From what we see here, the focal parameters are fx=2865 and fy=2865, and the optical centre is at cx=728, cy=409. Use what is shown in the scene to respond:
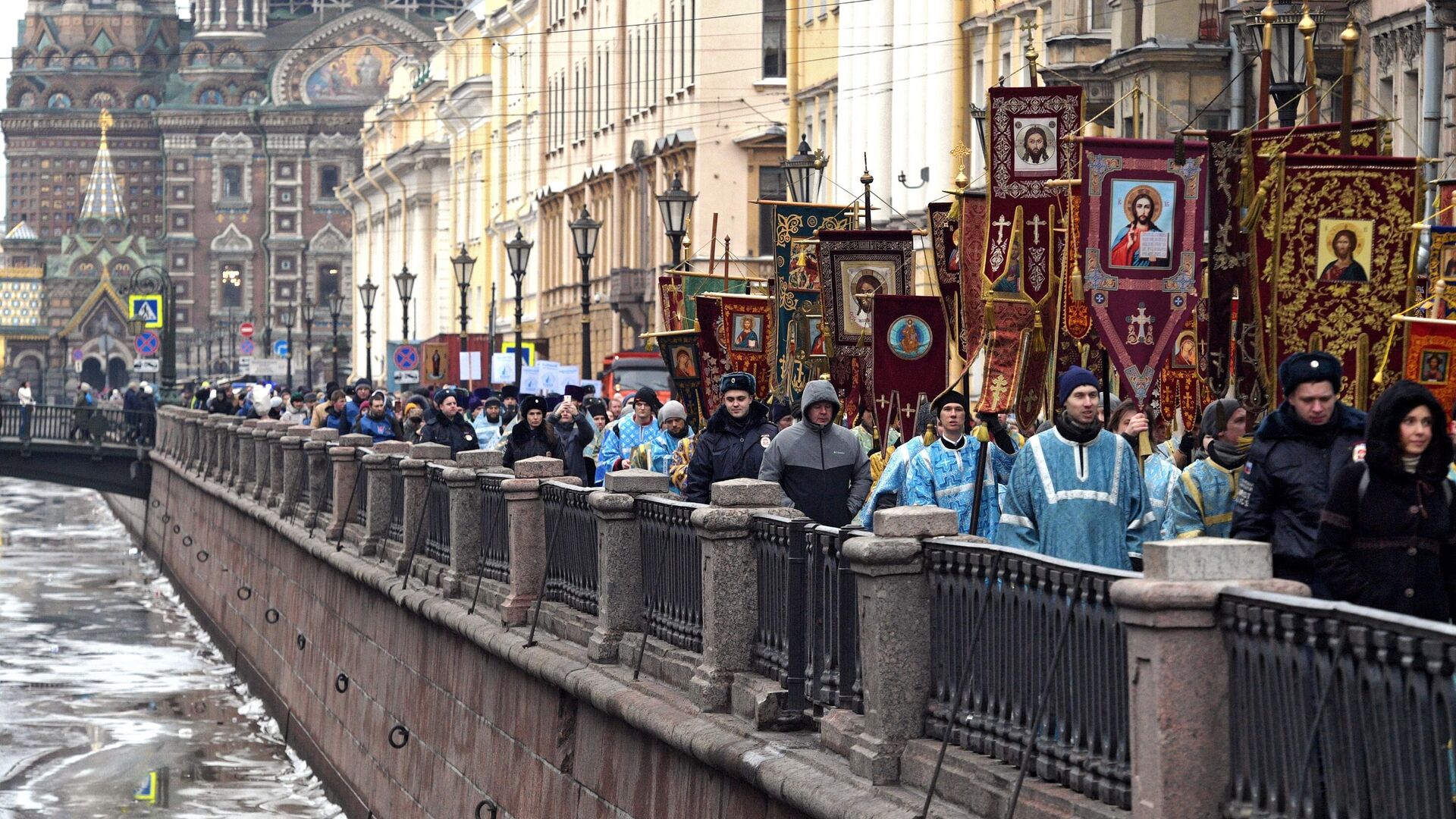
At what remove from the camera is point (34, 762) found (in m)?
28.4

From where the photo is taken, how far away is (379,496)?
22.6m

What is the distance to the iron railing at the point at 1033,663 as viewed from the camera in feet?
26.5

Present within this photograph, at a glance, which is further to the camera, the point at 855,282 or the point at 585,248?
the point at 585,248

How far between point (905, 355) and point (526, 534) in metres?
2.50

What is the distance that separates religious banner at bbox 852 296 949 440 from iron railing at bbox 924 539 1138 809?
7074mm

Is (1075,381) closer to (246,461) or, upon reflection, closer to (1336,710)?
(1336,710)

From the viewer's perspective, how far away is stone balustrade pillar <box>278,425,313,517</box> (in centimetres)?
2878

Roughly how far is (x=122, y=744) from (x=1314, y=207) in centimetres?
1995

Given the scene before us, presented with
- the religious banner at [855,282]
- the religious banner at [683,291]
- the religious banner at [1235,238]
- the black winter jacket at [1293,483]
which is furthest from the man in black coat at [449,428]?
the black winter jacket at [1293,483]

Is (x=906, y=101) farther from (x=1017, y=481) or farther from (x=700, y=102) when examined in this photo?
(x=1017, y=481)

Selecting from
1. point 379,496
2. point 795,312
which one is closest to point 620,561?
point 795,312

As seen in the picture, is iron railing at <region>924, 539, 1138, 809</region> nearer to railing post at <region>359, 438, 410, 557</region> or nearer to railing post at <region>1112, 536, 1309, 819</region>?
railing post at <region>1112, 536, 1309, 819</region>

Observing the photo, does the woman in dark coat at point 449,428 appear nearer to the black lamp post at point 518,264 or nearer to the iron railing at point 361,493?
the iron railing at point 361,493

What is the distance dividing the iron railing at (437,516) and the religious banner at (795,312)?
274 centimetres
